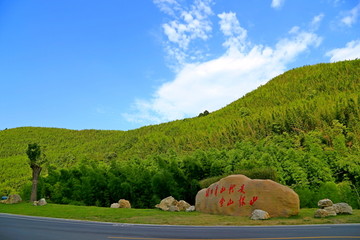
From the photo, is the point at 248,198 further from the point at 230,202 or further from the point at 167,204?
the point at 167,204

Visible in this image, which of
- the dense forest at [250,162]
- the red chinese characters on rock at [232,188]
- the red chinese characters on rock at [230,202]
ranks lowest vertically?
the red chinese characters on rock at [230,202]

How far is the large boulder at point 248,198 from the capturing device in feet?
48.2

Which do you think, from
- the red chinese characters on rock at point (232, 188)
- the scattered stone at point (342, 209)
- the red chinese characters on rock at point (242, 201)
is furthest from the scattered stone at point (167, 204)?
the scattered stone at point (342, 209)

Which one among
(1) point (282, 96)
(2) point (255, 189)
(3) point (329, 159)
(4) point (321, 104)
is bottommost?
(2) point (255, 189)

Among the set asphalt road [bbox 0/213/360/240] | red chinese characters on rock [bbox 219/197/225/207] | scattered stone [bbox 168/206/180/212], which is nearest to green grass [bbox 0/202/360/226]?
red chinese characters on rock [bbox 219/197/225/207]

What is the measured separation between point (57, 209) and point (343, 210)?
54.3 feet

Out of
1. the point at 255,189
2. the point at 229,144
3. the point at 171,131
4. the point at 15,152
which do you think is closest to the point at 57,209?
the point at 255,189

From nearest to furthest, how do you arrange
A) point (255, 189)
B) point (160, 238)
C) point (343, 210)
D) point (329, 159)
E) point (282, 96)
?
point (160, 238) < point (343, 210) < point (255, 189) < point (329, 159) < point (282, 96)

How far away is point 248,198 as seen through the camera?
51.3ft

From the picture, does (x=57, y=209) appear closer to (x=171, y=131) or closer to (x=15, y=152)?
(x=171, y=131)

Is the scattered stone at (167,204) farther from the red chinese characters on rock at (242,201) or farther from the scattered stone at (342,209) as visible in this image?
the scattered stone at (342,209)

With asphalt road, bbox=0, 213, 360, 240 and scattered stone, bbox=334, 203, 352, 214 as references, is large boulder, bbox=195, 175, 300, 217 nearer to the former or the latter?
scattered stone, bbox=334, 203, 352, 214

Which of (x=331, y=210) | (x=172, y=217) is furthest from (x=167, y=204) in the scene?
(x=331, y=210)

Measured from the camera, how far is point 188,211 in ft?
61.5
